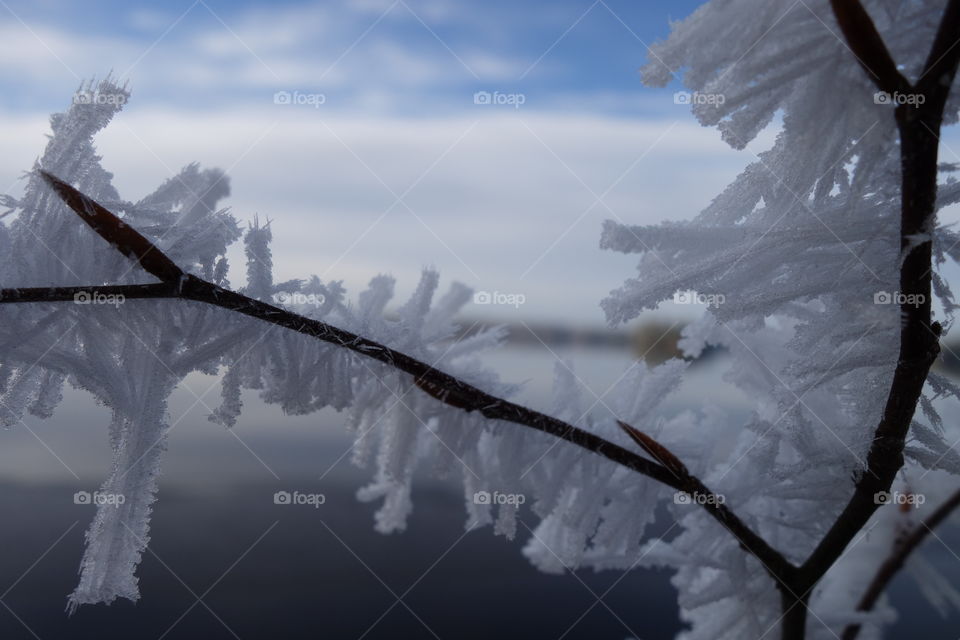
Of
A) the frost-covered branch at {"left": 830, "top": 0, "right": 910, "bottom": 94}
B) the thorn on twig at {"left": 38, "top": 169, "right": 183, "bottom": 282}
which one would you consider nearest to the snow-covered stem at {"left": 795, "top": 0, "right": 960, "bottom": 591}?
the frost-covered branch at {"left": 830, "top": 0, "right": 910, "bottom": 94}

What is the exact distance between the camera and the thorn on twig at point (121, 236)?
0.29 meters

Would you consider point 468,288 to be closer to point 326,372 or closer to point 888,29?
point 326,372

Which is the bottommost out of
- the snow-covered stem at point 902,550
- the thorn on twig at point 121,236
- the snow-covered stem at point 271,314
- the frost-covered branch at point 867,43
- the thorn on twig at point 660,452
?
the snow-covered stem at point 902,550

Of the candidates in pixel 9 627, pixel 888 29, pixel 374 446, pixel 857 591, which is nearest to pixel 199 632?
pixel 9 627

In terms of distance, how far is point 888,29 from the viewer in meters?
0.29

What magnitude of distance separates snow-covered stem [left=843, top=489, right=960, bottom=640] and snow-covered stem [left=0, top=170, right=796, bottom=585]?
25 cm

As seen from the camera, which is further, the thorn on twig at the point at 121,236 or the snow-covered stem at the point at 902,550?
Result: the snow-covered stem at the point at 902,550

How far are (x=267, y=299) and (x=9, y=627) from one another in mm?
491

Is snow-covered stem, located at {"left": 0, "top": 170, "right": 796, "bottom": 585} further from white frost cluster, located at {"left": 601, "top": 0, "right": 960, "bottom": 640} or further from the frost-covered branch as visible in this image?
the frost-covered branch

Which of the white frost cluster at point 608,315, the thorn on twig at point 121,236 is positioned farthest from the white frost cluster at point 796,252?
the thorn on twig at point 121,236

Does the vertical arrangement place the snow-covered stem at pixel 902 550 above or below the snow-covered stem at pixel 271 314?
below

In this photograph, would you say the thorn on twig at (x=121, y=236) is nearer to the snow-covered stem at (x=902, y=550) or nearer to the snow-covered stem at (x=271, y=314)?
the snow-covered stem at (x=271, y=314)

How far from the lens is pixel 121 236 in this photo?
29 centimetres

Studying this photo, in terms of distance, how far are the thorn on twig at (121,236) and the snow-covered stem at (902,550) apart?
0.49 metres
